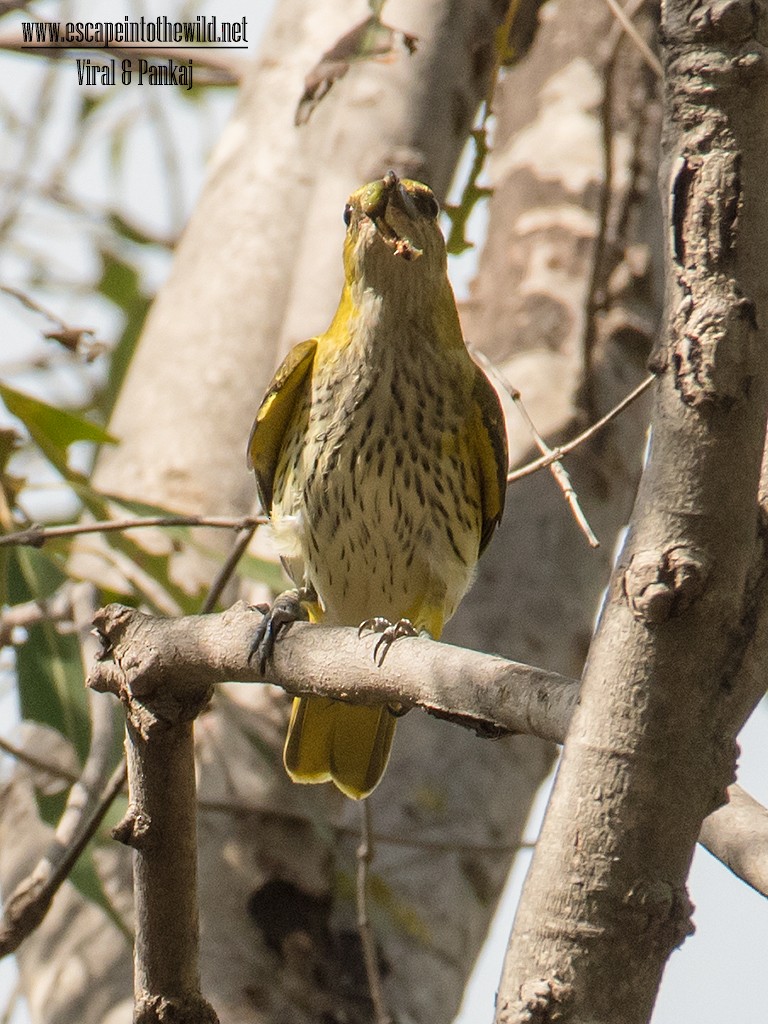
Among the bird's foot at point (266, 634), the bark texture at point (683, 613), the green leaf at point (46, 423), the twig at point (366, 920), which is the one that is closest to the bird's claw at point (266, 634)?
the bird's foot at point (266, 634)

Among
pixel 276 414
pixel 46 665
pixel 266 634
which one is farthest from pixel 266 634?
pixel 276 414

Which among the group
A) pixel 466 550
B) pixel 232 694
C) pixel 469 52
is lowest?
pixel 232 694

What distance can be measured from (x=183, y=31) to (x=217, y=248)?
1.85m

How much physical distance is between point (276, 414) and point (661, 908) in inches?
90.5

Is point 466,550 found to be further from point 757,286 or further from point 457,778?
point 757,286

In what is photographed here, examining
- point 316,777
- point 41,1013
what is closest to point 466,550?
point 316,777

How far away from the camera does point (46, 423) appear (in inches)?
135

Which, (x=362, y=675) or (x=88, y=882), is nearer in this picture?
(x=362, y=675)

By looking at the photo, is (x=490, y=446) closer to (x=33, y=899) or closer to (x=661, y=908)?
(x=33, y=899)

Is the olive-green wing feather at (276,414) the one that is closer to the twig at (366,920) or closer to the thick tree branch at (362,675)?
the twig at (366,920)

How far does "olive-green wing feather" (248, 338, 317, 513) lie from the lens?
3328mm

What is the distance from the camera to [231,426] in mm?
3670

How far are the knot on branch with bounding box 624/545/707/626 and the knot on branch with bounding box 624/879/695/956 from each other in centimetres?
24

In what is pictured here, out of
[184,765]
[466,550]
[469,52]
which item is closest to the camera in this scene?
[184,765]
